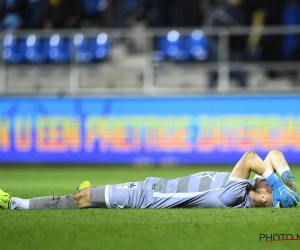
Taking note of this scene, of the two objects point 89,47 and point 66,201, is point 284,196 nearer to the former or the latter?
point 66,201

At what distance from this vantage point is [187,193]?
8.86 meters

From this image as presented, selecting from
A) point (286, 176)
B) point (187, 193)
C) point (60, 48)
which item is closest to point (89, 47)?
point (60, 48)

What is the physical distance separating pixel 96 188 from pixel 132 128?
9782mm

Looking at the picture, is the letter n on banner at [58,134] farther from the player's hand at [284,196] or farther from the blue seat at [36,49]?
the player's hand at [284,196]

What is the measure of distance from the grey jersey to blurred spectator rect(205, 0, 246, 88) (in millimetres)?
9947

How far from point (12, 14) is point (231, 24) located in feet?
20.6

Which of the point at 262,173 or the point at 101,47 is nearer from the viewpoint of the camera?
the point at 262,173

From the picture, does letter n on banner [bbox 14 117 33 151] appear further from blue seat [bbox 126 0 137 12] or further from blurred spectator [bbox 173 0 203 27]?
blurred spectator [bbox 173 0 203 27]

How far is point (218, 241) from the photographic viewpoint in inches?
273

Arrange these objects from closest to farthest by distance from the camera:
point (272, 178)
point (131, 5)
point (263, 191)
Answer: point (272, 178)
point (263, 191)
point (131, 5)

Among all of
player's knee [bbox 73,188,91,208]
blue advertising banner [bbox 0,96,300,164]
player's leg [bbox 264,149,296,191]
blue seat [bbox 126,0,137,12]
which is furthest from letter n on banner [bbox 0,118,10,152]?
player's leg [bbox 264,149,296,191]

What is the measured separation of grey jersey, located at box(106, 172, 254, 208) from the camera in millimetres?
8719

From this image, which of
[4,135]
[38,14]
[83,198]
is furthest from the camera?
[38,14]

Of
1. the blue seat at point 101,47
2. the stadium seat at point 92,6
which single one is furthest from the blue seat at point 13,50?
the stadium seat at point 92,6
